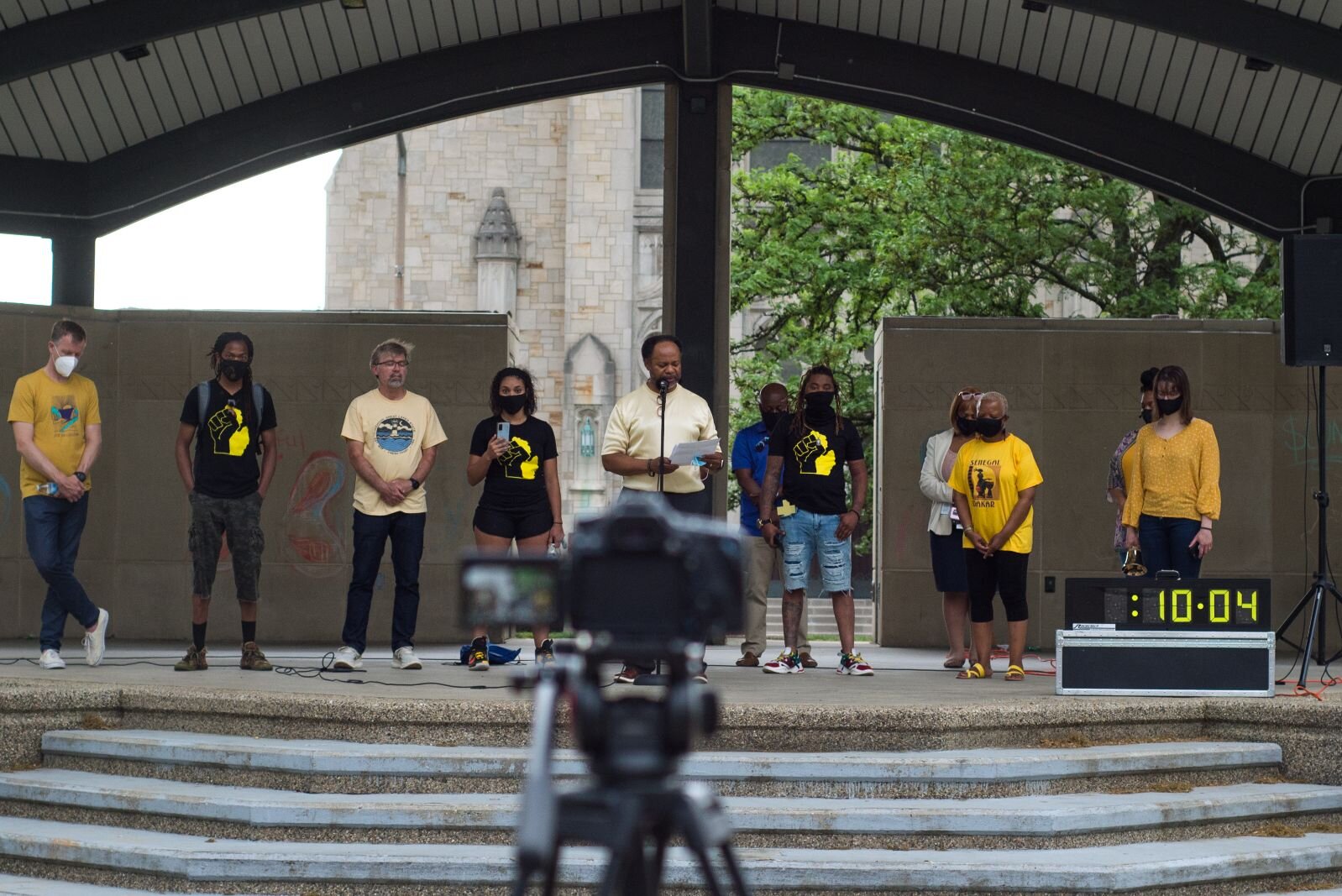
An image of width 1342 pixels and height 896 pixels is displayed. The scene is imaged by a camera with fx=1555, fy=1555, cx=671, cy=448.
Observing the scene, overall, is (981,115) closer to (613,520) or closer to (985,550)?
(985,550)

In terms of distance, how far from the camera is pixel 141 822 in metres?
6.46

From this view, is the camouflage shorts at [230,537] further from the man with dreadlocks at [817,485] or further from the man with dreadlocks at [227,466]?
the man with dreadlocks at [817,485]

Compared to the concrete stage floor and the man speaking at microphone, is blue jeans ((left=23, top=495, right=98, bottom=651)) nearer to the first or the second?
the concrete stage floor

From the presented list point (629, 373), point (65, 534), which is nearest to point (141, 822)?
point (65, 534)

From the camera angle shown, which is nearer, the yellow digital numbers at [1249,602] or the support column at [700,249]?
the yellow digital numbers at [1249,602]

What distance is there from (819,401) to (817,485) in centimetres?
49

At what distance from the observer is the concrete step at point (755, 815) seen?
20.1ft

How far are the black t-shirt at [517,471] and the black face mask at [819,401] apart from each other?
152 centimetres

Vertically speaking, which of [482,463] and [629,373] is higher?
[629,373]

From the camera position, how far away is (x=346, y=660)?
30.4 feet

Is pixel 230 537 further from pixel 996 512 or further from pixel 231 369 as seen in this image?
pixel 996 512

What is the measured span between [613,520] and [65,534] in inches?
290

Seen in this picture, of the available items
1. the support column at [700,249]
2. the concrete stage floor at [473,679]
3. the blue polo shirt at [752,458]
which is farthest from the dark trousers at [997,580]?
the support column at [700,249]

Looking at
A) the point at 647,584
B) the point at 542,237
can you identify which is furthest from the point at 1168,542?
the point at 542,237
